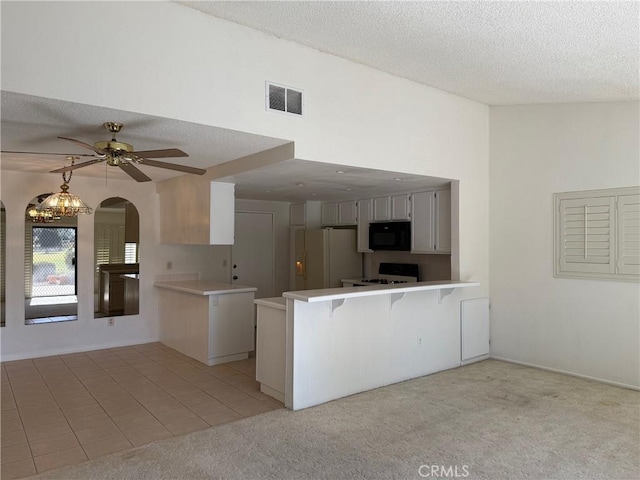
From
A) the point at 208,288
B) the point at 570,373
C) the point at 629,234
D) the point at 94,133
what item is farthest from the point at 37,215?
the point at 629,234

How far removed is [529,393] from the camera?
4133 millimetres

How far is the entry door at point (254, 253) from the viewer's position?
7.21 metres

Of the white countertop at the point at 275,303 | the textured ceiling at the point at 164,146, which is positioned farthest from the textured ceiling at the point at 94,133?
the white countertop at the point at 275,303

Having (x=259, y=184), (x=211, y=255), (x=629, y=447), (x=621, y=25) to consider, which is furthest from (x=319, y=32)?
(x=211, y=255)

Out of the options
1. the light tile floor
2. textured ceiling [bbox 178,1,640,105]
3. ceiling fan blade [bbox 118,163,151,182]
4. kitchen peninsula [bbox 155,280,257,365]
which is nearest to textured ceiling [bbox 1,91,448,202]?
ceiling fan blade [bbox 118,163,151,182]

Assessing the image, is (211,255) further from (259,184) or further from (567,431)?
(567,431)

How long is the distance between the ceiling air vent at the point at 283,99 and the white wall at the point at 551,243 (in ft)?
9.34

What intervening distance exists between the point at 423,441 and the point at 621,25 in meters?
3.03

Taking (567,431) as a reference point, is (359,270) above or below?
Answer: above

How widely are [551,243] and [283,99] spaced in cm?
331

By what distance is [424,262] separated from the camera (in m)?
6.17

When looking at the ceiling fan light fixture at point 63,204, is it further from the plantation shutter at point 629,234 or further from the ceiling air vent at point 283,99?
the plantation shutter at point 629,234

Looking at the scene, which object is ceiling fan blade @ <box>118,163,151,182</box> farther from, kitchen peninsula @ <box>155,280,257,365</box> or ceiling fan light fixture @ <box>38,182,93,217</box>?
kitchen peninsula @ <box>155,280,257,365</box>

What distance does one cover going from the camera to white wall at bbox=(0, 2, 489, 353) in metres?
2.50
